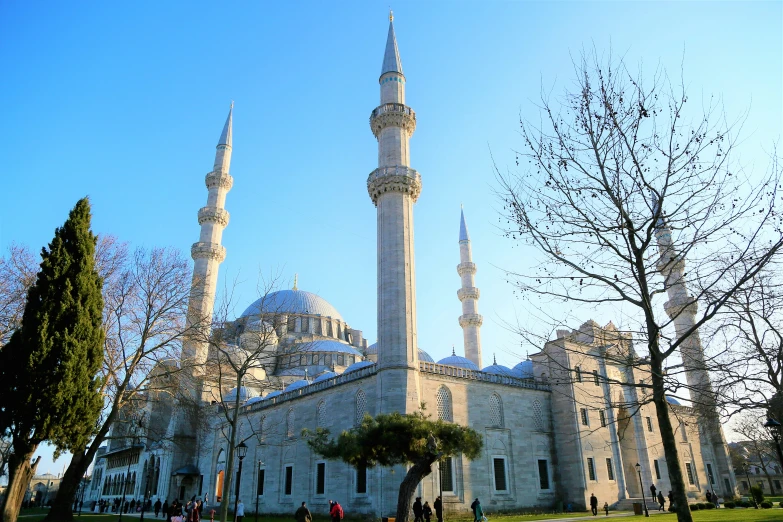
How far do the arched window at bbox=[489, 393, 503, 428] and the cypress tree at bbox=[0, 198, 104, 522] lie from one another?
18.5m

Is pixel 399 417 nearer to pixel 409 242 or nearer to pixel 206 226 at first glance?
pixel 409 242

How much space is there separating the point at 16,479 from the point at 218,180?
2977 centimetres

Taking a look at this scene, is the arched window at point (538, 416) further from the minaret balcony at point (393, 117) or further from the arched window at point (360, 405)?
the minaret balcony at point (393, 117)

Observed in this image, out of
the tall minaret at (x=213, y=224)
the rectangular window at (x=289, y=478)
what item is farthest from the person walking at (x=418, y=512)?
the tall minaret at (x=213, y=224)

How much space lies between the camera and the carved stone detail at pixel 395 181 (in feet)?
90.7

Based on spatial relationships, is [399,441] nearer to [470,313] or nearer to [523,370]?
[523,370]

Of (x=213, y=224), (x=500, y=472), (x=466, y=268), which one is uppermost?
(x=213, y=224)

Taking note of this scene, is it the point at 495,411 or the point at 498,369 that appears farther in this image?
the point at 498,369

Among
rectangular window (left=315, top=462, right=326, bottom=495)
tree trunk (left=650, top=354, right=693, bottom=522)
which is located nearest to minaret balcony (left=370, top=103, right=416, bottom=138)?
rectangular window (left=315, top=462, right=326, bottom=495)

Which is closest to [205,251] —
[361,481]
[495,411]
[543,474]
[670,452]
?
[361,481]

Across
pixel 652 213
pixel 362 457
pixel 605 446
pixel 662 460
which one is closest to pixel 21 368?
pixel 362 457

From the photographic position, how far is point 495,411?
28.0 m

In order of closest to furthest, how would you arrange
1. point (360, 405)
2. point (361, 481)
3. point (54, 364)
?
point (54, 364)
point (361, 481)
point (360, 405)

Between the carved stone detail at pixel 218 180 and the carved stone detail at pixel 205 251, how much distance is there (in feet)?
16.6
